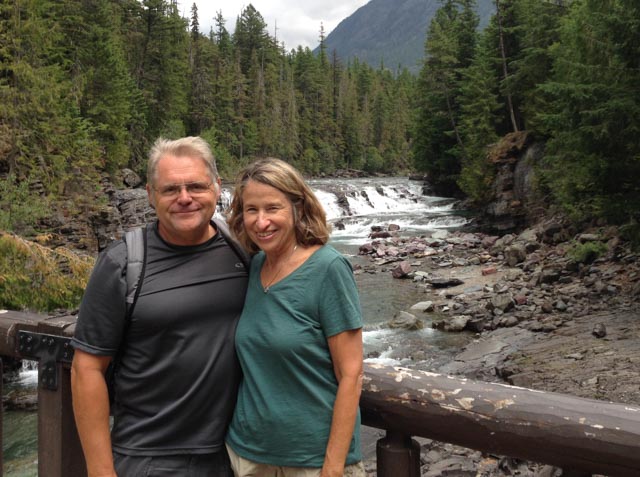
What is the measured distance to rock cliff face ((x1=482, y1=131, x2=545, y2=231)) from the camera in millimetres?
25402

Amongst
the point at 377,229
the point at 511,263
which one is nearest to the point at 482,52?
the point at 377,229

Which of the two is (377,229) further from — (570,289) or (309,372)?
(309,372)

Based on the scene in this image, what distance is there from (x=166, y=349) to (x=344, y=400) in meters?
0.70

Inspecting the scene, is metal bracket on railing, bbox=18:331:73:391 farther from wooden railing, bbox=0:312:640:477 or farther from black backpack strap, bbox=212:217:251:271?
black backpack strap, bbox=212:217:251:271

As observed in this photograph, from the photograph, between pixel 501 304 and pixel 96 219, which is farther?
pixel 96 219

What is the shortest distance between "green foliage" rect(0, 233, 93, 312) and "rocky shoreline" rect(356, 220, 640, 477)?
500 cm

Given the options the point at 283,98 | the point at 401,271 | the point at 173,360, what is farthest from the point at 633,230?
the point at 283,98

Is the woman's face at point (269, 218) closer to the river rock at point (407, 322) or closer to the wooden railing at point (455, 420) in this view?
the wooden railing at point (455, 420)

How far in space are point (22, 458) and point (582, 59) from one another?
51.8ft

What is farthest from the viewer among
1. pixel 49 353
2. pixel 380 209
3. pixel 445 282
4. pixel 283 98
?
pixel 283 98

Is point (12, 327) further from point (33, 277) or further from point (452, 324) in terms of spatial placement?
point (452, 324)

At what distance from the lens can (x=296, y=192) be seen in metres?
2.14

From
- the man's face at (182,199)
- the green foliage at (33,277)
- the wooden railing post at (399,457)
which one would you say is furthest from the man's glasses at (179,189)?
the green foliage at (33,277)

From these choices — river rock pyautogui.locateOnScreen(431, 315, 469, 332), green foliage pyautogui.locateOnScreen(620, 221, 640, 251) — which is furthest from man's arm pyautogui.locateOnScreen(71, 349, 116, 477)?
green foliage pyautogui.locateOnScreen(620, 221, 640, 251)
